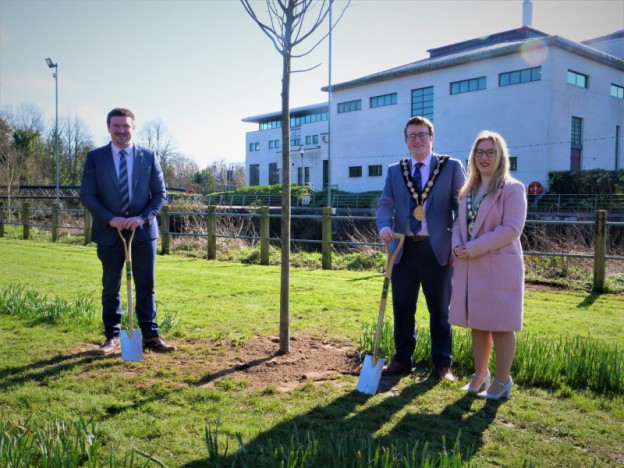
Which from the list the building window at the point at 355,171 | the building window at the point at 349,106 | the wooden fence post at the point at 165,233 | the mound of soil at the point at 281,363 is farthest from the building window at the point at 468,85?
the mound of soil at the point at 281,363

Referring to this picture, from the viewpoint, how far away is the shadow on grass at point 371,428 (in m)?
2.74

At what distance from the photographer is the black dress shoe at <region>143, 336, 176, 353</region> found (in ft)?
15.9

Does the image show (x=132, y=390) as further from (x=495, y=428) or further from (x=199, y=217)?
(x=199, y=217)

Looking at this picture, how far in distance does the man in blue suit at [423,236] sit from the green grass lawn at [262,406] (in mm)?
276

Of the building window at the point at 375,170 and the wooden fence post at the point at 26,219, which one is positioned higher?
the building window at the point at 375,170

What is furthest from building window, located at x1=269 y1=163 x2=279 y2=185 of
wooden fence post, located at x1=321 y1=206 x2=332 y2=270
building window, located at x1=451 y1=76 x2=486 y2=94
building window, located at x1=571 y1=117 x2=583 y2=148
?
wooden fence post, located at x1=321 y1=206 x2=332 y2=270

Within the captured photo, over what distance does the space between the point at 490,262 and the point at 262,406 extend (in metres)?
1.81

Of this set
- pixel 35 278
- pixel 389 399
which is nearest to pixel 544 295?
pixel 389 399

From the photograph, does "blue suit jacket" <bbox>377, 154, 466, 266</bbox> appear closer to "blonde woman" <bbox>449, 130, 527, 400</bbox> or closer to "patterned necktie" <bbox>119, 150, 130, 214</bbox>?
"blonde woman" <bbox>449, 130, 527, 400</bbox>

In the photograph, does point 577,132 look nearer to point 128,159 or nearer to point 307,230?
point 307,230

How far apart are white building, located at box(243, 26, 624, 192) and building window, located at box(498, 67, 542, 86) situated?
58mm

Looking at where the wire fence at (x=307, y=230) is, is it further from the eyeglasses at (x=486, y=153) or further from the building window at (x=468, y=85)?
the building window at (x=468, y=85)

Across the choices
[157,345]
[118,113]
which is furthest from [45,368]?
[118,113]

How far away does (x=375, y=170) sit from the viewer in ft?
130
